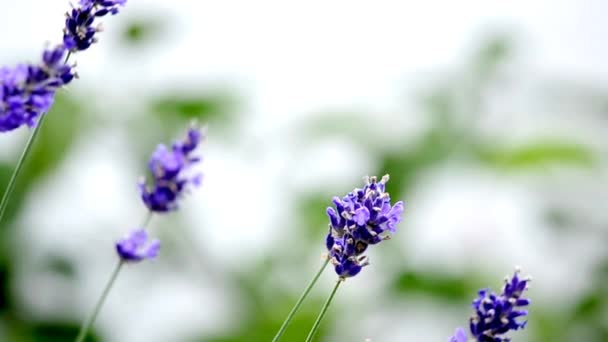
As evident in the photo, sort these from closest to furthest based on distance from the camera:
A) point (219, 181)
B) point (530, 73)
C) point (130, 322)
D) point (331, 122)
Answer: point (130, 322) < point (331, 122) < point (530, 73) < point (219, 181)

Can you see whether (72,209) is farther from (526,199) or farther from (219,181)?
(526,199)

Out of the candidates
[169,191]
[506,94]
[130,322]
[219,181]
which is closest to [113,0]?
[169,191]

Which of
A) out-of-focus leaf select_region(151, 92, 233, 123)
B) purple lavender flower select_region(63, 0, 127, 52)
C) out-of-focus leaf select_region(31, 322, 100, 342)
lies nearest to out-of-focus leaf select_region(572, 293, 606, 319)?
out-of-focus leaf select_region(151, 92, 233, 123)

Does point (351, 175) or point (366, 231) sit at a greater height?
point (351, 175)

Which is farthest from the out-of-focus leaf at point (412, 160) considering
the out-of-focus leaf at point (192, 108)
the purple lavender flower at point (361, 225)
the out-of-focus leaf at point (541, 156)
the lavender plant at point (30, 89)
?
the lavender plant at point (30, 89)

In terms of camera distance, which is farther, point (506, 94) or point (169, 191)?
point (506, 94)

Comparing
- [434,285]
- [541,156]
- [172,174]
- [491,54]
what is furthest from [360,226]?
[491,54]

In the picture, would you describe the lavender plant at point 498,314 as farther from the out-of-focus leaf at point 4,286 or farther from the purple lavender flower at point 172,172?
the out-of-focus leaf at point 4,286
